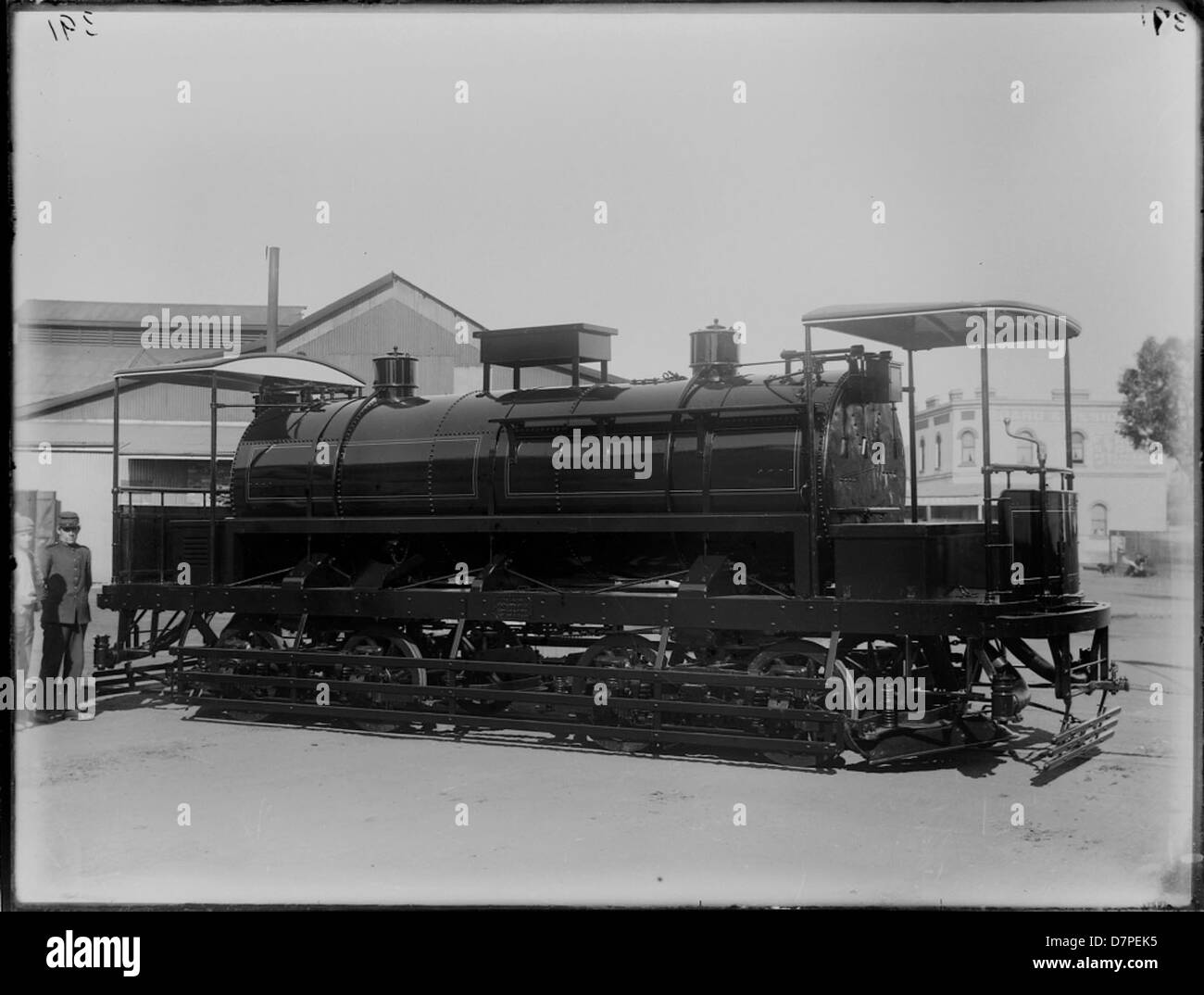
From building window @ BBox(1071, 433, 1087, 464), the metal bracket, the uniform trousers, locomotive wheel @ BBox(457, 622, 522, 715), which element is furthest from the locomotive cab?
building window @ BBox(1071, 433, 1087, 464)

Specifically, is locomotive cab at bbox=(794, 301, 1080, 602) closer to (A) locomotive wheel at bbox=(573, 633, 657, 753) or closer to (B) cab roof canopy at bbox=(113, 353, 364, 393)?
(A) locomotive wheel at bbox=(573, 633, 657, 753)

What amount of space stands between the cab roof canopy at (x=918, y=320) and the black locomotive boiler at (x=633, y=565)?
4 cm

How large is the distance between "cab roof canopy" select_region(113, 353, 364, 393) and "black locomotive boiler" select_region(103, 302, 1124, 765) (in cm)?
6

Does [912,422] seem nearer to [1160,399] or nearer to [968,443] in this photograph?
[1160,399]

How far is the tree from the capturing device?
29.4 ft

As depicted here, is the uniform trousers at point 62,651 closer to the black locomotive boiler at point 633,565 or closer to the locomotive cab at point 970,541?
the black locomotive boiler at point 633,565

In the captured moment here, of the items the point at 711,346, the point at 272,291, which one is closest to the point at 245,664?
the point at 711,346

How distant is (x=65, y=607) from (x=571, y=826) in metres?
6.74

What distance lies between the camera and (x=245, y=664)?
488 inches

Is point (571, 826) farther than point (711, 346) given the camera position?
No

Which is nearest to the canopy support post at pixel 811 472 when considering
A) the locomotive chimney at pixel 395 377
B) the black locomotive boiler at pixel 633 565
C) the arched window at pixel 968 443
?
the black locomotive boiler at pixel 633 565

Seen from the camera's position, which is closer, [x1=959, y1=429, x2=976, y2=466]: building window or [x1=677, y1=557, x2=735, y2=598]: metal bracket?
[x1=677, y1=557, x2=735, y2=598]: metal bracket

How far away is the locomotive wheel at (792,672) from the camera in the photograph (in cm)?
938
